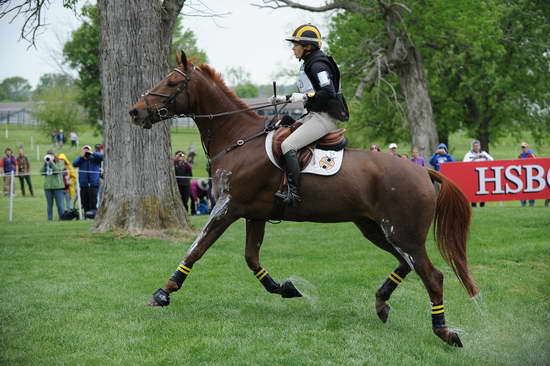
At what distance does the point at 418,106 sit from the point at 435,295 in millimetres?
21072

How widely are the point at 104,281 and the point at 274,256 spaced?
385 centimetres

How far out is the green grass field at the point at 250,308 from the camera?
5961mm

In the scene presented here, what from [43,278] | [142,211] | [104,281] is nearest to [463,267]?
[104,281]

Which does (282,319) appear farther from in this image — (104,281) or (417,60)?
(417,60)

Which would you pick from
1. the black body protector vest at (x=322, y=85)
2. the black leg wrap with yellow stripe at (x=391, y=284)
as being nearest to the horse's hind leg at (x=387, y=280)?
the black leg wrap with yellow stripe at (x=391, y=284)

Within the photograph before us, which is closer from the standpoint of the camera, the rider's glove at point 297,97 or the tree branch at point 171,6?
the rider's glove at point 297,97

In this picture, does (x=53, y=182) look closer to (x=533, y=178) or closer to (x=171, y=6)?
(x=171, y=6)

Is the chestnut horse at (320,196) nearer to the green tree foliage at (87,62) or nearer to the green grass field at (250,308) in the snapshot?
the green grass field at (250,308)

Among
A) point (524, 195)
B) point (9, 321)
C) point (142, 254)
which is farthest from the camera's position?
point (524, 195)

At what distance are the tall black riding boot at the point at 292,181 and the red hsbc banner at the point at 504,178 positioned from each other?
7864mm

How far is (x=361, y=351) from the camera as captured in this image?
6086 millimetres

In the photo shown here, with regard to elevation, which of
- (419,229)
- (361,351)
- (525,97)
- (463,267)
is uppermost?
(525,97)

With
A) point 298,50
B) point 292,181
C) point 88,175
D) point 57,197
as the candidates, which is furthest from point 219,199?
point 57,197

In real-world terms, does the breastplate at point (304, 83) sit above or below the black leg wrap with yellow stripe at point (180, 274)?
above
